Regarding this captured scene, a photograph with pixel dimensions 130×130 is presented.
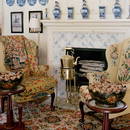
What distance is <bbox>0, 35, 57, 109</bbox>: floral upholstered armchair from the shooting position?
143 inches

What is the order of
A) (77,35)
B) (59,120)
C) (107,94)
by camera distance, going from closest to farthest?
(107,94)
(59,120)
(77,35)

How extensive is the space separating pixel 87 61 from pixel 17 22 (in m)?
1.65

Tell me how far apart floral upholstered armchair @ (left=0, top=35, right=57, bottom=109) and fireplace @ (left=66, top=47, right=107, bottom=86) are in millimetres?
630

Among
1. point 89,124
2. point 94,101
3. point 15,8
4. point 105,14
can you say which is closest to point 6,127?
point 89,124

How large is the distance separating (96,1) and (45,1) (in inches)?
39.5

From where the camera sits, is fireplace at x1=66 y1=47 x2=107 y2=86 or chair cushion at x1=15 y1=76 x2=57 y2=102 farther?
fireplace at x1=66 y1=47 x2=107 y2=86

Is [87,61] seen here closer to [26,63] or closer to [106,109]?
[26,63]

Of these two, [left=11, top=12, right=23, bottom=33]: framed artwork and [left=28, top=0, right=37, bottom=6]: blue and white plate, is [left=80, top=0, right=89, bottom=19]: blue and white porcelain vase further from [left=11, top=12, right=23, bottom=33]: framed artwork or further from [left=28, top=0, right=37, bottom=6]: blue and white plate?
[left=11, top=12, right=23, bottom=33]: framed artwork

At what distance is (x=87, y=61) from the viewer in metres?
4.26

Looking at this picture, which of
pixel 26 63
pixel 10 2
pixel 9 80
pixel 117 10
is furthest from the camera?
pixel 10 2

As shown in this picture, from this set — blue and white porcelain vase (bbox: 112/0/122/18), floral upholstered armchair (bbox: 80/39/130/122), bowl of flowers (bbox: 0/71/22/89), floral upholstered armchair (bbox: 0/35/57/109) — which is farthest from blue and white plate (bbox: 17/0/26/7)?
bowl of flowers (bbox: 0/71/22/89)

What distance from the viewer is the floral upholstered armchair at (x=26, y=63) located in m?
3.63

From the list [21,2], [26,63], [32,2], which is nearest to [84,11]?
[32,2]

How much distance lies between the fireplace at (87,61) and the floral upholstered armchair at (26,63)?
630mm
